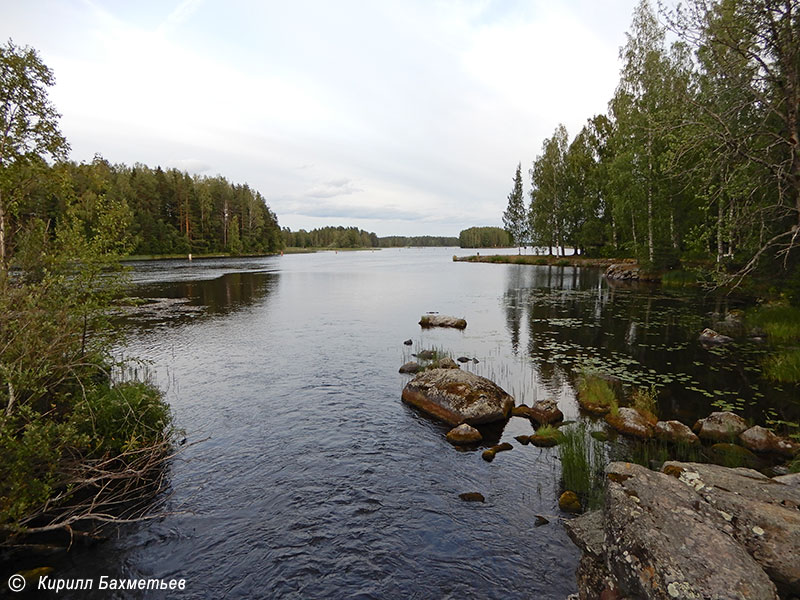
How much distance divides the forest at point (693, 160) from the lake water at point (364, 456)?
6.43 meters

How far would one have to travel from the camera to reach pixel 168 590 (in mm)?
7156

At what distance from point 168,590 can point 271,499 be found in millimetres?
2742

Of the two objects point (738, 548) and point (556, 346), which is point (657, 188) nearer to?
point (556, 346)

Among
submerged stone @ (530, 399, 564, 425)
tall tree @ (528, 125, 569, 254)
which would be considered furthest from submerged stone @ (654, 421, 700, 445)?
tall tree @ (528, 125, 569, 254)

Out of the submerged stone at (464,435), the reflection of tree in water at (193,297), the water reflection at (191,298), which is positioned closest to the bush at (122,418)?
the submerged stone at (464,435)

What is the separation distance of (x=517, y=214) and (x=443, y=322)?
252 feet

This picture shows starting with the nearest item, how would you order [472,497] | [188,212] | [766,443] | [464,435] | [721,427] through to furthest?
[472,497] < [766,443] < [721,427] < [464,435] < [188,212]

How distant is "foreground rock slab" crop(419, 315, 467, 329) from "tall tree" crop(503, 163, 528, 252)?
71.8 metres

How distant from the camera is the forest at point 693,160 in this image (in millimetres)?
13594

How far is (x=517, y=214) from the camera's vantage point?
99125mm

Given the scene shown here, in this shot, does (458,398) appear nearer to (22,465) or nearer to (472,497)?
(472,497)

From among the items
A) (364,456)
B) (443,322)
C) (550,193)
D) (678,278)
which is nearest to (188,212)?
(550,193)

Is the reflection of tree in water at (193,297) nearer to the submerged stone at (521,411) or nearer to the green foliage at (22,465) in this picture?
the green foliage at (22,465)

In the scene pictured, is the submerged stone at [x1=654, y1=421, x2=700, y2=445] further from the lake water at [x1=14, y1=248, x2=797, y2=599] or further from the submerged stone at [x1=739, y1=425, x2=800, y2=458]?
the lake water at [x1=14, y1=248, x2=797, y2=599]
